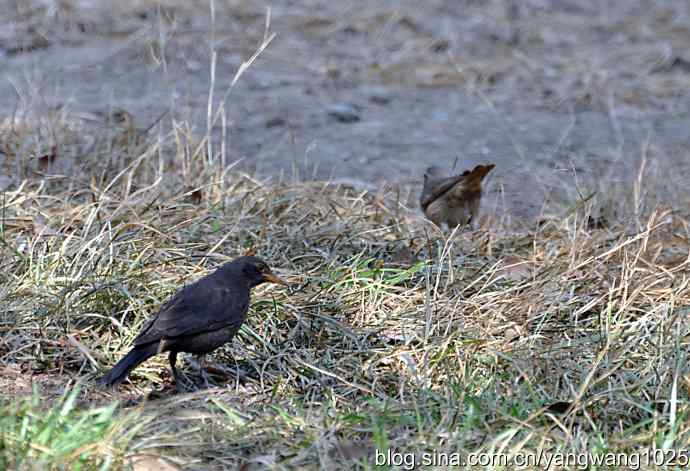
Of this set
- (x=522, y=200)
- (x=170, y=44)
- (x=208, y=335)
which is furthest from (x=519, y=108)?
(x=208, y=335)

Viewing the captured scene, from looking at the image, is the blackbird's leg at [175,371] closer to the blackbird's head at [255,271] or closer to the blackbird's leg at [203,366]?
the blackbird's leg at [203,366]

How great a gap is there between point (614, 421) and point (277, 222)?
2.19 m

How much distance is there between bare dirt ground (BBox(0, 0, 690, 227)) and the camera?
266 inches

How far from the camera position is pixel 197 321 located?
399 cm

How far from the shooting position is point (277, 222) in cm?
534

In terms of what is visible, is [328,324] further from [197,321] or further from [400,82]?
[400,82]

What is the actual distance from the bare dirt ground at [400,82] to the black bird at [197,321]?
178 cm

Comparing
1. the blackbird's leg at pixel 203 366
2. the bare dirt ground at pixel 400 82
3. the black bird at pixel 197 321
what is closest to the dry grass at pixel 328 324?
the blackbird's leg at pixel 203 366

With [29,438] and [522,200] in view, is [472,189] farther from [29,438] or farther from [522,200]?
[29,438]

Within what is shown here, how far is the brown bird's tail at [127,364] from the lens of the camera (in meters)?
3.84

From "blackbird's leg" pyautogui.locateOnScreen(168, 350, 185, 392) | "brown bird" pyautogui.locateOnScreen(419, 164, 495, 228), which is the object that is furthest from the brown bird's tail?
"brown bird" pyautogui.locateOnScreen(419, 164, 495, 228)

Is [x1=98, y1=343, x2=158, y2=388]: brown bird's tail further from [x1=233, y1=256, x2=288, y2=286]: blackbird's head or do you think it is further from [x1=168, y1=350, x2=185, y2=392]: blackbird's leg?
[x1=233, y1=256, x2=288, y2=286]: blackbird's head

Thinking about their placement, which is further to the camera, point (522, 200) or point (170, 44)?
point (170, 44)

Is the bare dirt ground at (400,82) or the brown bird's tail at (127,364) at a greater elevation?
the brown bird's tail at (127,364)
